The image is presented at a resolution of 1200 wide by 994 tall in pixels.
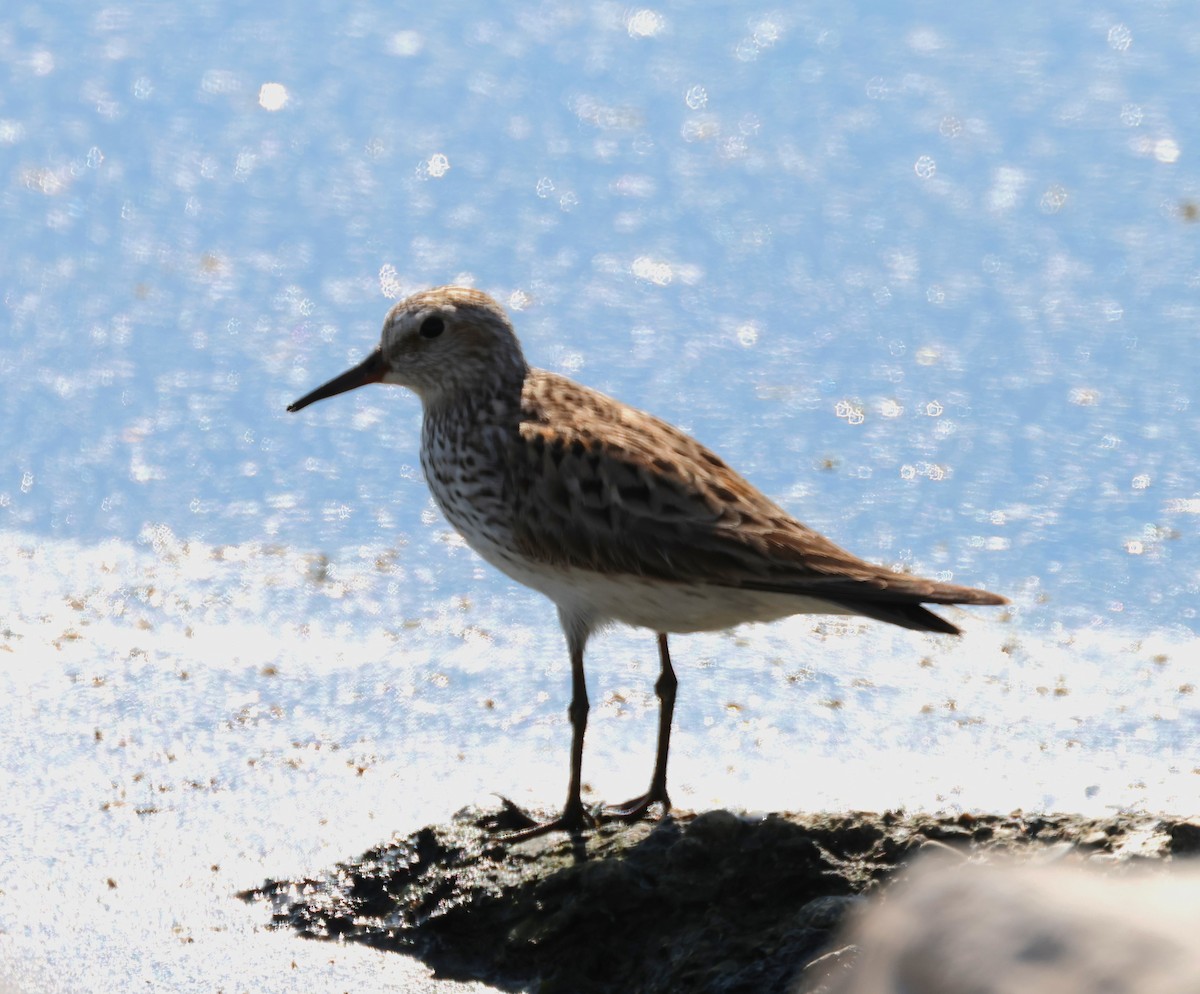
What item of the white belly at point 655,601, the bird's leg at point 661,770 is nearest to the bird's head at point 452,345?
the white belly at point 655,601

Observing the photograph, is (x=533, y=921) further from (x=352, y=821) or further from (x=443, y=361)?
(x=443, y=361)

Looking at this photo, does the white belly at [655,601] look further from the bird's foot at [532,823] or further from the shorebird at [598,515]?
the bird's foot at [532,823]

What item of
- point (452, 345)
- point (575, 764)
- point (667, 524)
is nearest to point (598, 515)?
point (667, 524)

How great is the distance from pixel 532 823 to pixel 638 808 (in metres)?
0.25

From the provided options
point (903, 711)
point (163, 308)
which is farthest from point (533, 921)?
point (163, 308)

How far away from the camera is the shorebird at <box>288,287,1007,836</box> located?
13.5ft

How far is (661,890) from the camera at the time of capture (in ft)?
12.6

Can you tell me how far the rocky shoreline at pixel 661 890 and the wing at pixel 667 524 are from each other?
0.48 meters

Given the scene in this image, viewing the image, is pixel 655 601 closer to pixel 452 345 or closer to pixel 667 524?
pixel 667 524

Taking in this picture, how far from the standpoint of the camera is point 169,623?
5.38m

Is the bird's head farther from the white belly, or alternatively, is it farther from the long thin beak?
the white belly

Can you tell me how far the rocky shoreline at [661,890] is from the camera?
3.63 m

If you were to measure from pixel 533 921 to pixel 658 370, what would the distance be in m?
2.91

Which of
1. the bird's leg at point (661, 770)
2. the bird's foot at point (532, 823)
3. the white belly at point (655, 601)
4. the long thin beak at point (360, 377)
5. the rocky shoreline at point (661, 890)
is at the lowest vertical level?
the rocky shoreline at point (661, 890)
